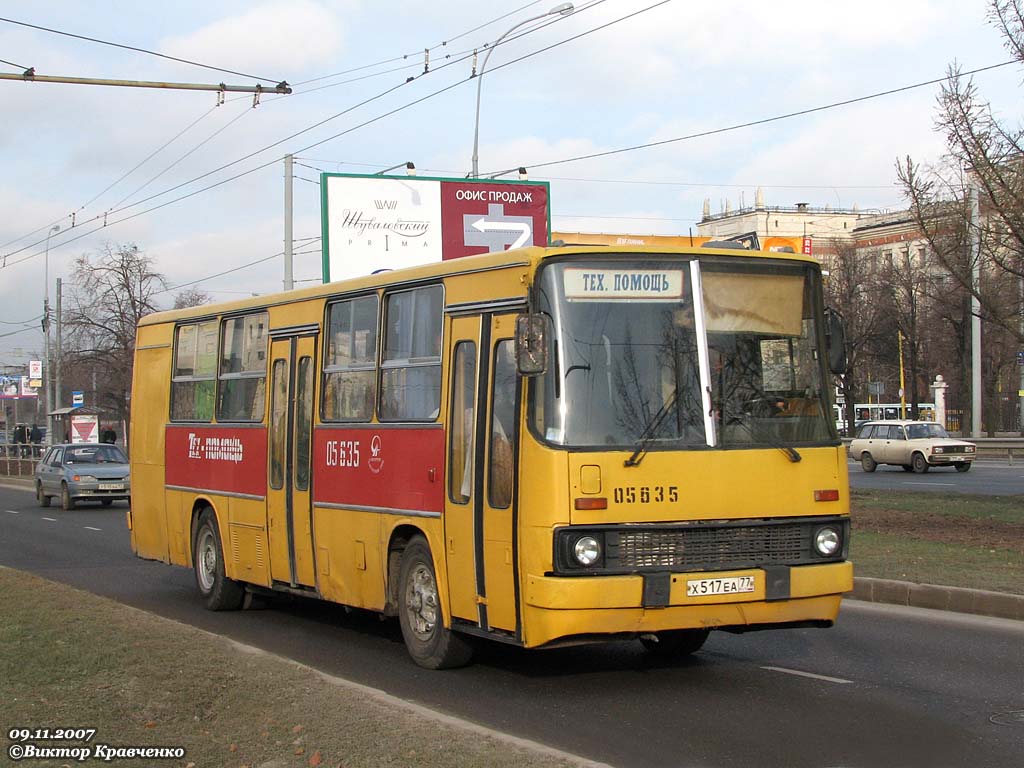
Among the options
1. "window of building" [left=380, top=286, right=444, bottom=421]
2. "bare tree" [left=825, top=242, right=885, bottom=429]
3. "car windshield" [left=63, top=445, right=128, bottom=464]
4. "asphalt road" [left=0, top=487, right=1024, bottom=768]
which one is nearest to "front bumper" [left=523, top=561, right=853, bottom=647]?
"asphalt road" [left=0, top=487, right=1024, bottom=768]

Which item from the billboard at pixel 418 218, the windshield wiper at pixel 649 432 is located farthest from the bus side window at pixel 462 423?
the billboard at pixel 418 218

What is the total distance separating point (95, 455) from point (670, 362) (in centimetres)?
2865

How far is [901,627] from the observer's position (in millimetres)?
11477

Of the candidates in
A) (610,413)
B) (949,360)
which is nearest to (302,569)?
(610,413)

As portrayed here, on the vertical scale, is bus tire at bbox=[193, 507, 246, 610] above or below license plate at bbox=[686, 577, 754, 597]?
below

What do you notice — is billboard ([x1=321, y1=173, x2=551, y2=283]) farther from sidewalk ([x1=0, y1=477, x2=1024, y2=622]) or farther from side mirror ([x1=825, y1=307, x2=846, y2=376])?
side mirror ([x1=825, y1=307, x2=846, y2=376])

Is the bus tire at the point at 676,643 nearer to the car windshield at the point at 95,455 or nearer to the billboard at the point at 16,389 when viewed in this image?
the car windshield at the point at 95,455

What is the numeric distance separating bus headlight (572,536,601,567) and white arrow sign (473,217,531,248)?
27.0 meters

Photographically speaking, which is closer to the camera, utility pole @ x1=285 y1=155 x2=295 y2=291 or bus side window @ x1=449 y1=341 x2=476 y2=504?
bus side window @ x1=449 y1=341 x2=476 y2=504

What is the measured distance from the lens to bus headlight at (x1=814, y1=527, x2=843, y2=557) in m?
8.62

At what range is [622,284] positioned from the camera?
8445mm

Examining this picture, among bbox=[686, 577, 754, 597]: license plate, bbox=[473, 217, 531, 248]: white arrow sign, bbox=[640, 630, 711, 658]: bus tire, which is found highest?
bbox=[473, 217, 531, 248]: white arrow sign

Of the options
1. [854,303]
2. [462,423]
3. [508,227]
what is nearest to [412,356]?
[462,423]

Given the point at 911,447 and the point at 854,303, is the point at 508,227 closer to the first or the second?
the point at 911,447
